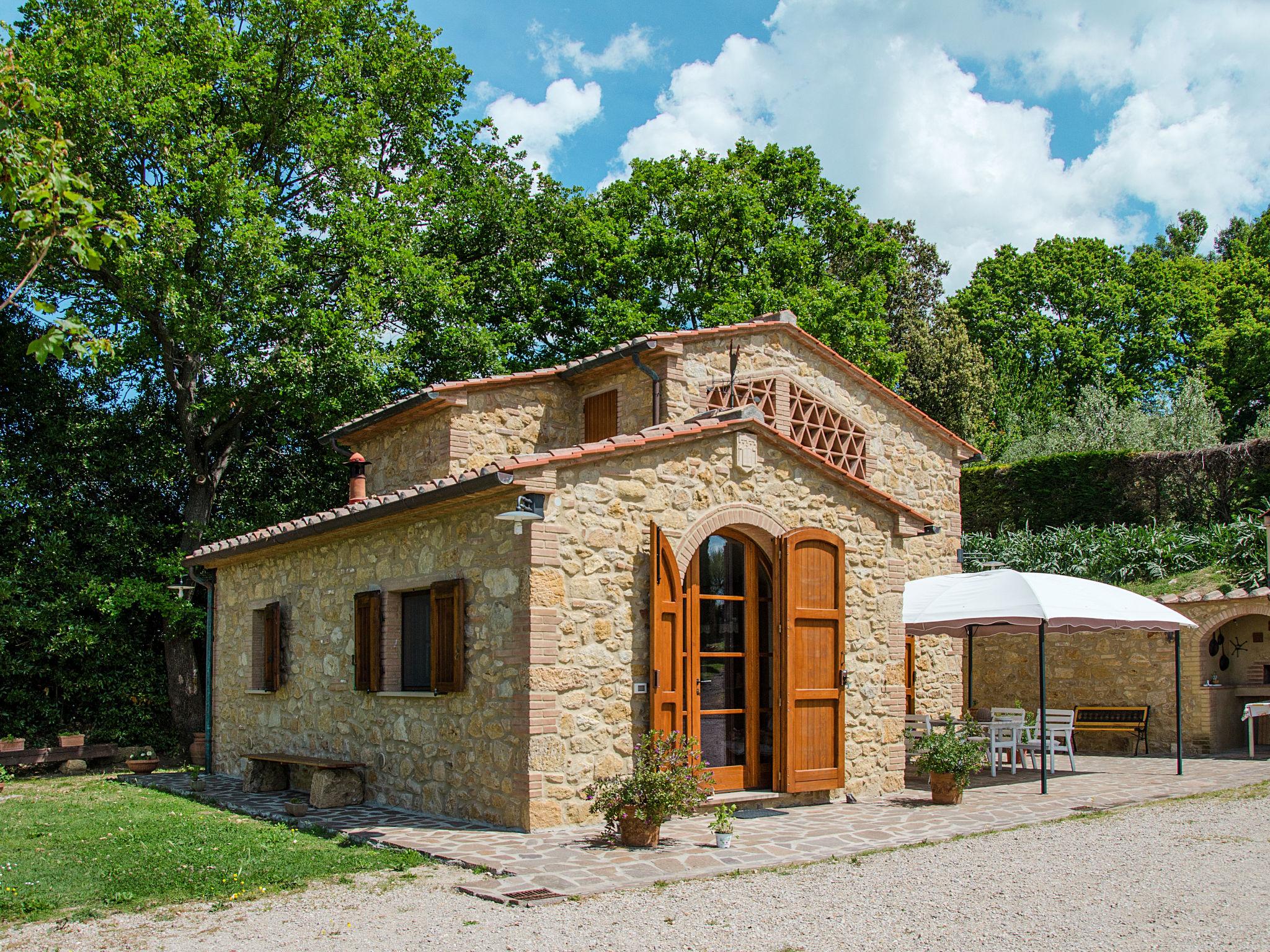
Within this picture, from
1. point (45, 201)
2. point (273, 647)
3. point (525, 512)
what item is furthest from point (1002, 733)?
point (45, 201)

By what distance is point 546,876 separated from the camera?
7.35m

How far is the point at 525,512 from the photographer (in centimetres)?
891

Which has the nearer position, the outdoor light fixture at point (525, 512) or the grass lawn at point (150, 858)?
the grass lawn at point (150, 858)

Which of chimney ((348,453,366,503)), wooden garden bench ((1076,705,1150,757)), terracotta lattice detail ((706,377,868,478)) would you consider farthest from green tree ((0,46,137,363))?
wooden garden bench ((1076,705,1150,757))

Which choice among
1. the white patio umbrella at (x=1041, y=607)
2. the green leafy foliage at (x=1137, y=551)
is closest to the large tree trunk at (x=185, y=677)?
the white patio umbrella at (x=1041, y=607)

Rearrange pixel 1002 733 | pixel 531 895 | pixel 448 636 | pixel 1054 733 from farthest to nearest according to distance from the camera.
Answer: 1. pixel 1002 733
2. pixel 1054 733
3. pixel 448 636
4. pixel 531 895

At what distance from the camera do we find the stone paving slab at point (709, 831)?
7508 mm

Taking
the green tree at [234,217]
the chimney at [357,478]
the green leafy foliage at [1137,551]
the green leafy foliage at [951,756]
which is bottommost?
the green leafy foliage at [951,756]

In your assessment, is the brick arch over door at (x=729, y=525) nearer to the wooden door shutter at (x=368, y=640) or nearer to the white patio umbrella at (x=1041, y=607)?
the white patio umbrella at (x=1041, y=607)

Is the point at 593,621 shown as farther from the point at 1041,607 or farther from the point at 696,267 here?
the point at 696,267

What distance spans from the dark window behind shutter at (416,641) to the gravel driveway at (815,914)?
10.3ft

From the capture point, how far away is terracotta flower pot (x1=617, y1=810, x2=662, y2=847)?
8.44 meters

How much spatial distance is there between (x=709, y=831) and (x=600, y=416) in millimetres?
7279

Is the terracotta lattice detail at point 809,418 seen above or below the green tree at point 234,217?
below
